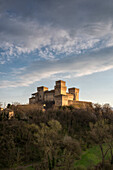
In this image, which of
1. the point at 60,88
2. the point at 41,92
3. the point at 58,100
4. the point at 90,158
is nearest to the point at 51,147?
the point at 90,158

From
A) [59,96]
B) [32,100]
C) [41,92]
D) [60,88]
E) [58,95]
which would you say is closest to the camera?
[59,96]

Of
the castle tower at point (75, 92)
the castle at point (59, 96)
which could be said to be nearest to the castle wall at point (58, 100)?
the castle at point (59, 96)

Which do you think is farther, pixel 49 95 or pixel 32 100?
pixel 32 100

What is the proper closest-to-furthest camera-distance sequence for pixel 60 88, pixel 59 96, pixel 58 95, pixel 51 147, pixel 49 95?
pixel 51 147 → pixel 59 96 → pixel 58 95 → pixel 60 88 → pixel 49 95

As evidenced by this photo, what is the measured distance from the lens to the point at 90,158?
94.2 ft

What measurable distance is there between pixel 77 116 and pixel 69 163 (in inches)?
1196

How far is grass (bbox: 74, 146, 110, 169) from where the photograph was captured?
86.2 feet

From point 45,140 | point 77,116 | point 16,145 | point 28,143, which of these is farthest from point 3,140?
point 77,116

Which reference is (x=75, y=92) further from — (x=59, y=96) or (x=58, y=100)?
(x=58, y=100)

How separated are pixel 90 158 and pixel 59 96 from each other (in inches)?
1283

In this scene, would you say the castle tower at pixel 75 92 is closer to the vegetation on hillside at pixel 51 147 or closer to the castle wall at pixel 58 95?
the castle wall at pixel 58 95

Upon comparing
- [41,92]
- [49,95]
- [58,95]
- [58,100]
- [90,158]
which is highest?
[41,92]

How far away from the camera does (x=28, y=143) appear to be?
2961cm

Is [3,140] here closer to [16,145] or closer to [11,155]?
[16,145]
